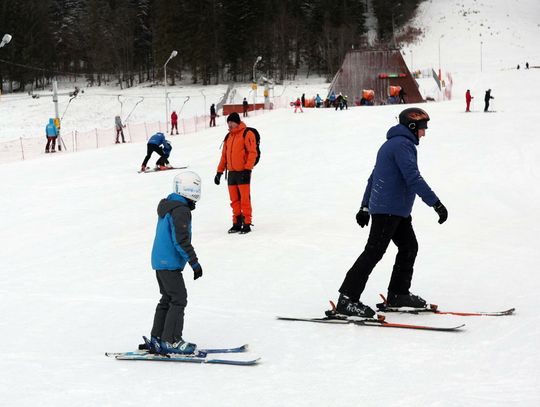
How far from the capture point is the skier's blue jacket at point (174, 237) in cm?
454

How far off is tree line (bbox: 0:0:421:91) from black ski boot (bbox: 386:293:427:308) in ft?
220

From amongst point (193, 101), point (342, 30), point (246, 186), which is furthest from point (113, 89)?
point (246, 186)

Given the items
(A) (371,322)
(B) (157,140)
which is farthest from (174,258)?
(B) (157,140)

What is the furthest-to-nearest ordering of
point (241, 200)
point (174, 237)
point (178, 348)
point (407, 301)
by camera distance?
Answer: point (241, 200), point (407, 301), point (178, 348), point (174, 237)

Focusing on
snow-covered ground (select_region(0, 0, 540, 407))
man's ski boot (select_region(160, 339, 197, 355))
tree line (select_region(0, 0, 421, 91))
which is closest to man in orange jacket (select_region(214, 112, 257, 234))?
snow-covered ground (select_region(0, 0, 540, 407))

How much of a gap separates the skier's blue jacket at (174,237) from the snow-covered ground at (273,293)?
0.72m

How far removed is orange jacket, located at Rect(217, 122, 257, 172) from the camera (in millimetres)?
9398

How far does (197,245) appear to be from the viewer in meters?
9.28

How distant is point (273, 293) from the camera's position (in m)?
6.58

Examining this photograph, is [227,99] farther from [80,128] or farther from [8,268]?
[8,268]

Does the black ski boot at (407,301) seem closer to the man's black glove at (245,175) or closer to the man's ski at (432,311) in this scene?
the man's ski at (432,311)

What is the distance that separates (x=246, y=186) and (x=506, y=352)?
545 cm

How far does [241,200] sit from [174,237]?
5122 millimetres

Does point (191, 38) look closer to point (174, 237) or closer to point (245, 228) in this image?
point (245, 228)
